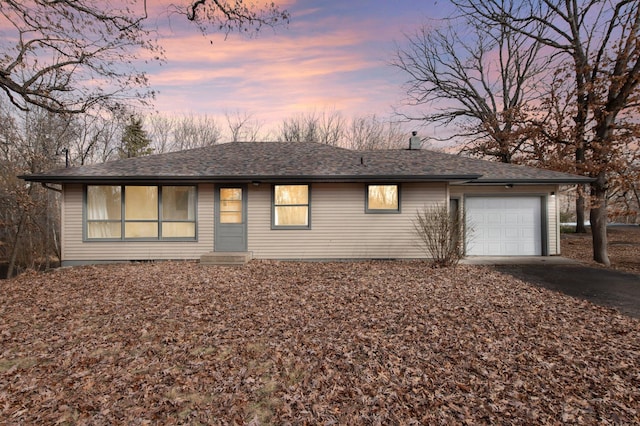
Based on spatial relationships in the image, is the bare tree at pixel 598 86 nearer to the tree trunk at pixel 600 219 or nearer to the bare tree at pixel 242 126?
the tree trunk at pixel 600 219

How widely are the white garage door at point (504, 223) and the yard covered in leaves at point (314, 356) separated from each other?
14.9ft

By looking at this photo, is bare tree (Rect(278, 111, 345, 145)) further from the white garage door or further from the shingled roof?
the white garage door

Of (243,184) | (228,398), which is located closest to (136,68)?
(243,184)

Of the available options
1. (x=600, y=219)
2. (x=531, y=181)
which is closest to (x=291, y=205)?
(x=531, y=181)

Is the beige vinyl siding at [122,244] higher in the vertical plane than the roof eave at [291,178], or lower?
lower

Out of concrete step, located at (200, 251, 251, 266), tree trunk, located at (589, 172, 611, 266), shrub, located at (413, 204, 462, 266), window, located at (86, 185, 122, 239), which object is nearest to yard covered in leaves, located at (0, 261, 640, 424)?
shrub, located at (413, 204, 462, 266)

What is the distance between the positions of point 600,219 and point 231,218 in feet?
41.7

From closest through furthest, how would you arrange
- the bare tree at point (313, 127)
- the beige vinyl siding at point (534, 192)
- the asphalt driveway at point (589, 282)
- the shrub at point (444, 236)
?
the asphalt driveway at point (589, 282) < the shrub at point (444, 236) < the beige vinyl siding at point (534, 192) < the bare tree at point (313, 127)

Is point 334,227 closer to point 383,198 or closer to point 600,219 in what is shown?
point 383,198

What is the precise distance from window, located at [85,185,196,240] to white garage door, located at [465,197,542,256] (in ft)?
30.9

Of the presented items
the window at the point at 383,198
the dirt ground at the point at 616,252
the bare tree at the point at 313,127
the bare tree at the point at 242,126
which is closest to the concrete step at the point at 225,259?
the window at the point at 383,198

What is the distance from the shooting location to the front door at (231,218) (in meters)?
9.86

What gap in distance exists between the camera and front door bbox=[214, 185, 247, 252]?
986cm

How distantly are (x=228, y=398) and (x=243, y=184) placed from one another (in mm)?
7600
